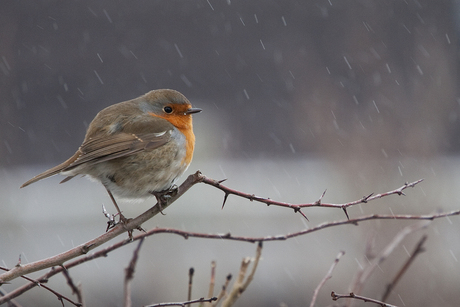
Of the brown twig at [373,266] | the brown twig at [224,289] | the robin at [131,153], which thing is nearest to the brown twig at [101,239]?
the brown twig at [224,289]

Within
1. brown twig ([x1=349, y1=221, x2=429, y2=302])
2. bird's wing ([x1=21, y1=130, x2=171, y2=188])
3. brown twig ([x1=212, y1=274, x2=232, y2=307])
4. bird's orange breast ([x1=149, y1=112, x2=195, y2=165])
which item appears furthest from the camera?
bird's orange breast ([x1=149, y1=112, x2=195, y2=165])

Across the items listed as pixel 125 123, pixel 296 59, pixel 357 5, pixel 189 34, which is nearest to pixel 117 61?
pixel 189 34

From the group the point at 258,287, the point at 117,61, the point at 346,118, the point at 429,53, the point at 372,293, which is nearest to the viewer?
the point at 372,293

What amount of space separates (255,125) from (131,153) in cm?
862

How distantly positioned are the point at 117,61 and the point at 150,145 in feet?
30.3

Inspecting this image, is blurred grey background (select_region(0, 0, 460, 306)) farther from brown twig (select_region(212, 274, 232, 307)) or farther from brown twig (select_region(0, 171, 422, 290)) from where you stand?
brown twig (select_region(0, 171, 422, 290))

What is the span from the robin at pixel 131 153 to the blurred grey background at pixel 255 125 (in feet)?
10.2

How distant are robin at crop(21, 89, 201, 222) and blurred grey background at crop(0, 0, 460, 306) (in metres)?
3.10

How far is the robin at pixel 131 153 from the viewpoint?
7.42 feet

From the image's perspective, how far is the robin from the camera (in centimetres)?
226

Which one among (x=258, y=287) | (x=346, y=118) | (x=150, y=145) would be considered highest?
(x=346, y=118)

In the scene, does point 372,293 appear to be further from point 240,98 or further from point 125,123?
point 240,98

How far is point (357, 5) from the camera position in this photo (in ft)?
33.4

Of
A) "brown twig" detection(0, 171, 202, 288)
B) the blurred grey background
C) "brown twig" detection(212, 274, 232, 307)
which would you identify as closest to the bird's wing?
"brown twig" detection(0, 171, 202, 288)
